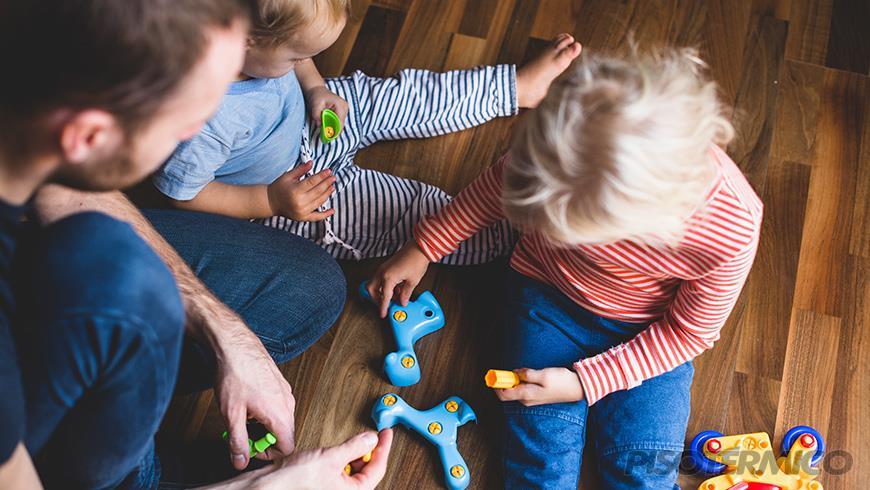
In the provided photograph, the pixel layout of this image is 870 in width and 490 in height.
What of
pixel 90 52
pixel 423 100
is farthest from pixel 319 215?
pixel 90 52

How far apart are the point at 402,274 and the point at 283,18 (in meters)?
0.40

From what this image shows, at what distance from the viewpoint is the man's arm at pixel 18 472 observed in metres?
0.63

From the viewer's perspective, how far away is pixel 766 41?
144 cm

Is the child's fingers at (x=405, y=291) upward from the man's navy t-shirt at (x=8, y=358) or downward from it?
downward

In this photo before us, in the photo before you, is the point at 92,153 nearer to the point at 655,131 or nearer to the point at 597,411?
the point at 655,131

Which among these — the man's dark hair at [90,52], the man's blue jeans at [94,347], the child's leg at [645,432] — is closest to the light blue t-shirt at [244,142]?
the man's blue jeans at [94,347]

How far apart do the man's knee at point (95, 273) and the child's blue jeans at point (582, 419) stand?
0.54 metres

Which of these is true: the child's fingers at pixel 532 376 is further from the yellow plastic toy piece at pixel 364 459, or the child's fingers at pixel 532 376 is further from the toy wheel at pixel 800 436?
the toy wheel at pixel 800 436

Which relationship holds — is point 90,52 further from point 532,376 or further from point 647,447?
point 647,447

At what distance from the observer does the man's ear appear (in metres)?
0.60

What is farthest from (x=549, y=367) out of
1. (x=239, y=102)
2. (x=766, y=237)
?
(x=239, y=102)

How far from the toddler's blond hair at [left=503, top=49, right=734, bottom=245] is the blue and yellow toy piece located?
0.42 m

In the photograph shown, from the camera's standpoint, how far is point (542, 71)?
4.53 ft

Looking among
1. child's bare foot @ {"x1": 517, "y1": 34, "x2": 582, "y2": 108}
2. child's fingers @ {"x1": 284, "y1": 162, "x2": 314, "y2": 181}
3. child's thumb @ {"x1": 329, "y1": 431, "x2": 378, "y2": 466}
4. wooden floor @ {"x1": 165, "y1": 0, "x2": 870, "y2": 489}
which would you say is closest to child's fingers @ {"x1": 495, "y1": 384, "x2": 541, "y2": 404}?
wooden floor @ {"x1": 165, "y1": 0, "x2": 870, "y2": 489}
